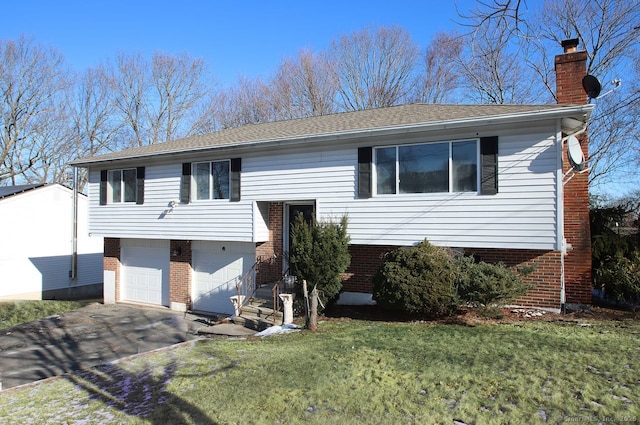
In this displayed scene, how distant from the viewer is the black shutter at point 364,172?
1067 centimetres

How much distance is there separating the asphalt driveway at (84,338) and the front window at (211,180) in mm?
3926

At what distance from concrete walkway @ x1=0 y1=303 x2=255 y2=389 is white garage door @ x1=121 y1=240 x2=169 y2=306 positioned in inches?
24.4

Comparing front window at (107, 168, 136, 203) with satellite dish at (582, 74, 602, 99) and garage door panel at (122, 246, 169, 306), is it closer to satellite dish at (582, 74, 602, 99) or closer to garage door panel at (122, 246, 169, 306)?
garage door panel at (122, 246, 169, 306)

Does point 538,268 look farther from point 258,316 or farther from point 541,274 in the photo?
point 258,316

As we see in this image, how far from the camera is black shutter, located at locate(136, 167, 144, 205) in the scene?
14.8 m

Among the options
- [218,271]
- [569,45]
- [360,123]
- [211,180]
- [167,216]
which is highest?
[569,45]

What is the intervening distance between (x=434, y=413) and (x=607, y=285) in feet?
24.0

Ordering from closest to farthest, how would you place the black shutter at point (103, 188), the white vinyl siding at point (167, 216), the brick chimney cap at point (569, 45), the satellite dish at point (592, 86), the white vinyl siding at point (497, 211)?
the white vinyl siding at point (497, 211) → the satellite dish at point (592, 86) → the brick chimney cap at point (569, 45) → the white vinyl siding at point (167, 216) → the black shutter at point (103, 188)

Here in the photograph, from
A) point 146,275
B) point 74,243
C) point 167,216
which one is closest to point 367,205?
point 167,216

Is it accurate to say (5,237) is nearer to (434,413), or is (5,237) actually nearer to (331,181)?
(331,181)

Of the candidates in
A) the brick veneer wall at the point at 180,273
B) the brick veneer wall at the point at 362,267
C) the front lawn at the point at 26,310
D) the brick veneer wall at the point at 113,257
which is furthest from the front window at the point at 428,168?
the front lawn at the point at 26,310

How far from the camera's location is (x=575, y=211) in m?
9.84

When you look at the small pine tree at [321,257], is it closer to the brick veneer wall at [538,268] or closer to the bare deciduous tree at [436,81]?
the brick veneer wall at [538,268]

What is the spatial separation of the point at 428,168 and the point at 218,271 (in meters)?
7.83
